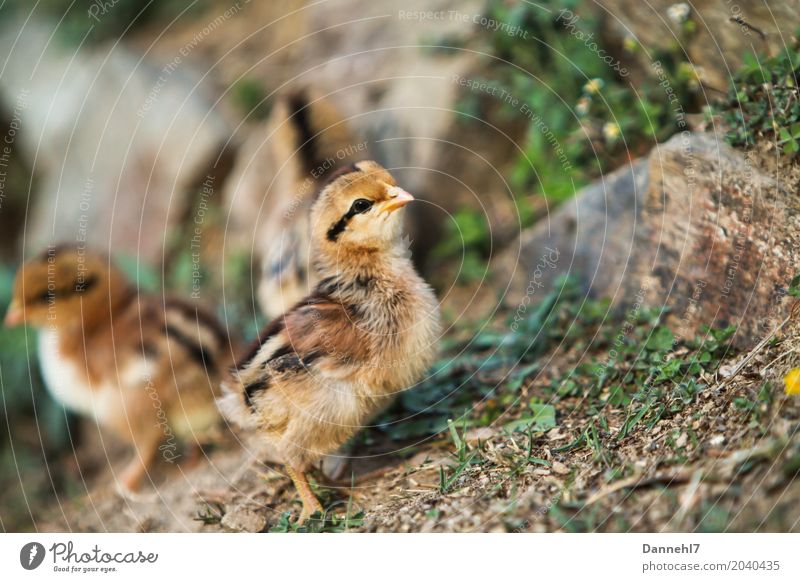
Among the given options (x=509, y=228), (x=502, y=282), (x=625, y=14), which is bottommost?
(x=502, y=282)

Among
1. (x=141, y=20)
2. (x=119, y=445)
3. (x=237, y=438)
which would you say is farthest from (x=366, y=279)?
(x=141, y=20)

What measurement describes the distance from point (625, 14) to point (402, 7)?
68.5 inches

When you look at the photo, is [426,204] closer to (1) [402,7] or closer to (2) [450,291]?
(2) [450,291]

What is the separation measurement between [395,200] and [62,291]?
175 centimetres

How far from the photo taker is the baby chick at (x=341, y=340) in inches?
100

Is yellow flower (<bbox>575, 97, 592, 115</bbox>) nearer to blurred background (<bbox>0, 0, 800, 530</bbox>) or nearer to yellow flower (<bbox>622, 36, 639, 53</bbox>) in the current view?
blurred background (<bbox>0, 0, 800, 530</bbox>)

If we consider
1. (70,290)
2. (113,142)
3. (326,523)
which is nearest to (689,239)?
(326,523)

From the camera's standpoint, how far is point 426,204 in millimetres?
4234

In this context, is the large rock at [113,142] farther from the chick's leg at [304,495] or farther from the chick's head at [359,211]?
the chick's leg at [304,495]

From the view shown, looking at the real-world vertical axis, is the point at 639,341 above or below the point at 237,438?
above

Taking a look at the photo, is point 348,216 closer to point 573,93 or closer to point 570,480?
point 570,480

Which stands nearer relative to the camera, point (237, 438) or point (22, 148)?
point (237, 438)
